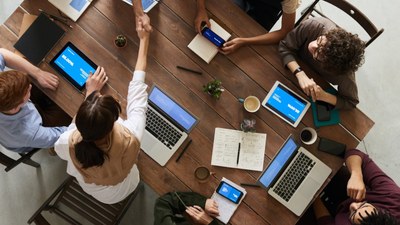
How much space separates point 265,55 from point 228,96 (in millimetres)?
368

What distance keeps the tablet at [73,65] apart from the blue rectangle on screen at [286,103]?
1.12 metres

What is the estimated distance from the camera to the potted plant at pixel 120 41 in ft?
7.11

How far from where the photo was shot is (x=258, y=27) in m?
2.31

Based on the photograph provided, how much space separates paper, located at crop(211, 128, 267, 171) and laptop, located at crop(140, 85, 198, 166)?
19 centimetres

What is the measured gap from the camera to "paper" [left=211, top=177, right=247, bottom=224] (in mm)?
2057

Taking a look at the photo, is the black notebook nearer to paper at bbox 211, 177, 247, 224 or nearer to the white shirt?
the white shirt

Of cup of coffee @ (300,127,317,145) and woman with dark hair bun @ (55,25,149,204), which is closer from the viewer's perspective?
woman with dark hair bun @ (55,25,149,204)

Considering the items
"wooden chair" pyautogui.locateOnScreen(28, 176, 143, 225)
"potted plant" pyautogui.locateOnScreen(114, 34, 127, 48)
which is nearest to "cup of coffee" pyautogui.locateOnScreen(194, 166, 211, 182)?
"wooden chair" pyautogui.locateOnScreen(28, 176, 143, 225)

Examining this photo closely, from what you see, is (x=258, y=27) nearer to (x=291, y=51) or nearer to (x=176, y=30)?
(x=291, y=51)

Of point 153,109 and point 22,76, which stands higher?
point 153,109

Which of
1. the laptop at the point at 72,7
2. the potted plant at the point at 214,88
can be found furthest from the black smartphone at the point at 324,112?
the laptop at the point at 72,7

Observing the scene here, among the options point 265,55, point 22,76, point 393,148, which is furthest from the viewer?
point 393,148

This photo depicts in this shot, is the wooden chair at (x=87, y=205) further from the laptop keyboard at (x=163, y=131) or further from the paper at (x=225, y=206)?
the paper at (x=225, y=206)

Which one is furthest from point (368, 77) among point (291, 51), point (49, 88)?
point (49, 88)
